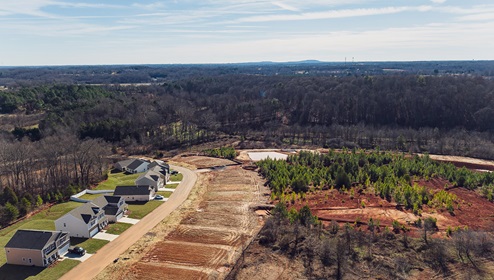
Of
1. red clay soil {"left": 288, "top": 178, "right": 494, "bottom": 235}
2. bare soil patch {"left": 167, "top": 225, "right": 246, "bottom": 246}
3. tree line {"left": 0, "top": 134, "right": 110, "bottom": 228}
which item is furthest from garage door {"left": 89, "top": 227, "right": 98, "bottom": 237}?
red clay soil {"left": 288, "top": 178, "right": 494, "bottom": 235}

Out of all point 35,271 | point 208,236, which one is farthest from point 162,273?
point 35,271

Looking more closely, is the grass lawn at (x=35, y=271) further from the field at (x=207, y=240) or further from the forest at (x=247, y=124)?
the forest at (x=247, y=124)

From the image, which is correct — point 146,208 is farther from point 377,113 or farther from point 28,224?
point 377,113

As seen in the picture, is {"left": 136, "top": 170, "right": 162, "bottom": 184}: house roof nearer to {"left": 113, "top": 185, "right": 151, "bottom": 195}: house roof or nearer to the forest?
{"left": 113, "top": 185, "right": 151, "bottom": 195}: house roof

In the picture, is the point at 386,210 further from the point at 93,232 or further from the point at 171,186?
the point at 93,232

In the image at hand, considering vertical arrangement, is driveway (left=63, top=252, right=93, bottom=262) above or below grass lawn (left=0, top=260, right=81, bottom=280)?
below

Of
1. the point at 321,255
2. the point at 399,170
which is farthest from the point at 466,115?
the point at 321,255
